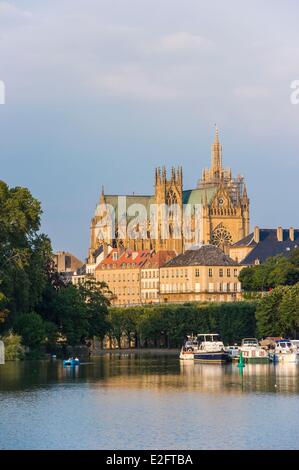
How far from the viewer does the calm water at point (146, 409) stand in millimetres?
72406

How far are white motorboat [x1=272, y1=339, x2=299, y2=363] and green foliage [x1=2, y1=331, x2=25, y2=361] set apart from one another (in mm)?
23842

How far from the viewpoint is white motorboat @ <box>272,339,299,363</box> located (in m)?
144

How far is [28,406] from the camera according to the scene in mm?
86875

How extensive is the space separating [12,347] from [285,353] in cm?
2656

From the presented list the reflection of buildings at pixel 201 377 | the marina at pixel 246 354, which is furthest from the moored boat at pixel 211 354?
the reflection of buildings at pixel 201 377

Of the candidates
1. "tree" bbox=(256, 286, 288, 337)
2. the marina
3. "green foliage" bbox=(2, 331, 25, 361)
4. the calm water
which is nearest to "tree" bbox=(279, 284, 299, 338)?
"tree" bbox=(256, 286, 288, 337)

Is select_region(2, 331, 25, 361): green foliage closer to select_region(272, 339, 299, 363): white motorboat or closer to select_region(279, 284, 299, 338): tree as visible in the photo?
select_region(272, 339, 299, 363): white motorboat

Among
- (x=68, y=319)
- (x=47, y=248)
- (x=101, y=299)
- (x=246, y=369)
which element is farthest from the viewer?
(x=101, y=299)

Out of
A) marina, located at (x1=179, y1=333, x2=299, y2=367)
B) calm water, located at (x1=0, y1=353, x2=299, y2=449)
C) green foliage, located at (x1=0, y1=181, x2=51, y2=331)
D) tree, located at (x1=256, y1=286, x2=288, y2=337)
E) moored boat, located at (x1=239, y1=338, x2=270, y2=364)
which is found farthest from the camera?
tree, located at (x1=256, y1=286, x2=288, y2=337)

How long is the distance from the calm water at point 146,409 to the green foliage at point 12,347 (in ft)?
22.1

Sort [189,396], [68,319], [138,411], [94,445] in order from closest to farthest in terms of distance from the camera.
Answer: [94,445] < [138,411] < [189,396] < [68,319]

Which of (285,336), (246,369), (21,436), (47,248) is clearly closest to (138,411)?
(21,436)
